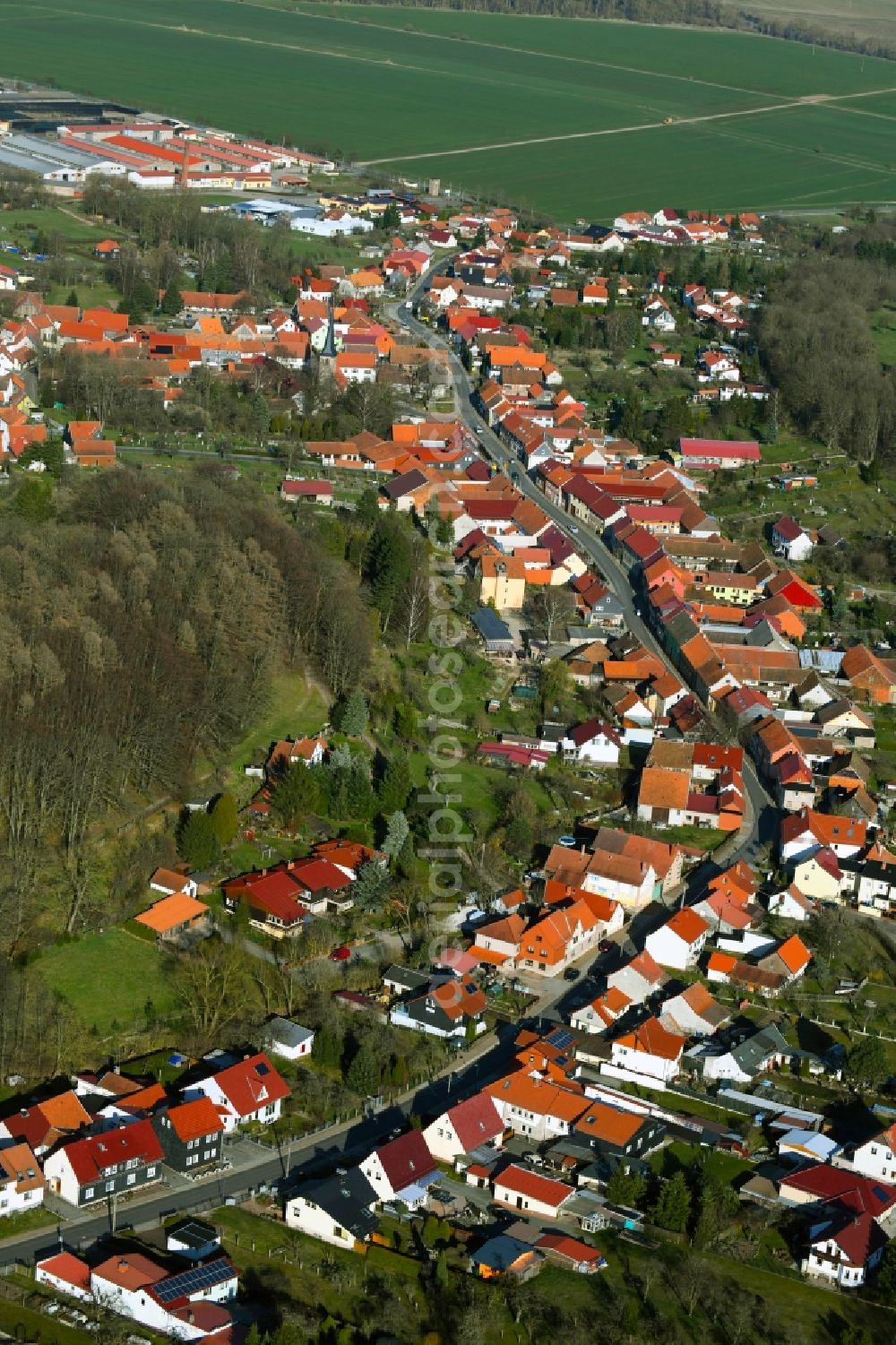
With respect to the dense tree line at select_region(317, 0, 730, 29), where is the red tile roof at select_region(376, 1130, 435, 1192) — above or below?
below

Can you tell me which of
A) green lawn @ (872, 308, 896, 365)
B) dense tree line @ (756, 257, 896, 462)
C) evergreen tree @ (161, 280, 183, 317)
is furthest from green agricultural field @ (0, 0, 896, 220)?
evergreen tree @ (161, 280, 183, 317)

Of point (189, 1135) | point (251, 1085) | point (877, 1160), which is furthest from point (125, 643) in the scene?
point (877, 1160)

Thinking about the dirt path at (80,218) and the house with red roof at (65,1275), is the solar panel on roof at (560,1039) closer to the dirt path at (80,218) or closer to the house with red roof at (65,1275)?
the house with red roof at (65,1275)

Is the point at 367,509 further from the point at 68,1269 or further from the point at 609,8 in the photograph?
the point at 609,8

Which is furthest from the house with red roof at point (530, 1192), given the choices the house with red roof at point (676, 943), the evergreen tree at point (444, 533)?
the evergreen tree at point (444, 533)

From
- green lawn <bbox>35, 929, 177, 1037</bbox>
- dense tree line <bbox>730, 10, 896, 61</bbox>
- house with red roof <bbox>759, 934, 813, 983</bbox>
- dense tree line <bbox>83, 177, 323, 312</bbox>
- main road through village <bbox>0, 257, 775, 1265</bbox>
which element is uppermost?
dense tree line <bbox>730, 10, 896, 61</bbox>

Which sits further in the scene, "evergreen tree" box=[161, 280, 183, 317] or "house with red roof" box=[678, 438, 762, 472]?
"evergreen tree" box=[161, 280, 183, 317]

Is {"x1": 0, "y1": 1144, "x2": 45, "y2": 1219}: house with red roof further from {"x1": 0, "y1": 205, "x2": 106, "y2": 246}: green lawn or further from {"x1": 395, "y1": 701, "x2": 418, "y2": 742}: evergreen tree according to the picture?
{"x1": 0, "y1": 205, "x2": 106, "y2": 246}: green lawn
